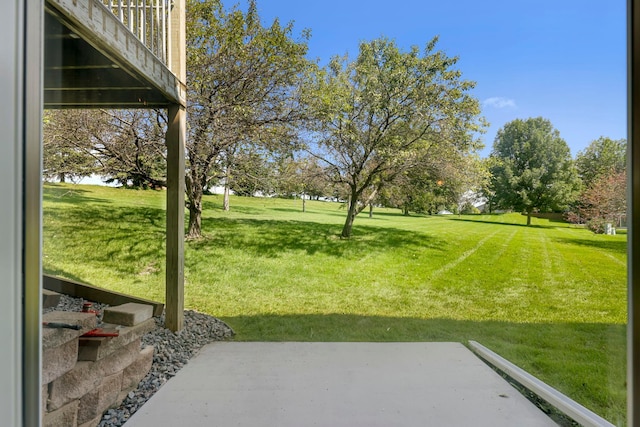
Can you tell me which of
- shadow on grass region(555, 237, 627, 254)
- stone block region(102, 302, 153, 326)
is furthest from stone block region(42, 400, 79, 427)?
shadow on grass region(555, 237, 627, 254)

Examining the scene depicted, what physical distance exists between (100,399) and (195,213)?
1315 mm

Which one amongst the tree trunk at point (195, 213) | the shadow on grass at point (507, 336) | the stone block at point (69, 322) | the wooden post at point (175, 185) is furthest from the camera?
the tree trunk at point (195, 213)

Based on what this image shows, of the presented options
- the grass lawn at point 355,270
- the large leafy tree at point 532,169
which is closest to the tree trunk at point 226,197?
the grass lawn at point 355,270

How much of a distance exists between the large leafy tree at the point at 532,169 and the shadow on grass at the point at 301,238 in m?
0.56

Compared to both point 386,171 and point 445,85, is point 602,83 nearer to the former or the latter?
point 445,85

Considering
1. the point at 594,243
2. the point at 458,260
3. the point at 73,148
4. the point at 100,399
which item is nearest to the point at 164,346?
the point at 100,399

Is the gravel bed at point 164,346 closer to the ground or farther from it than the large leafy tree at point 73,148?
closer to the ground

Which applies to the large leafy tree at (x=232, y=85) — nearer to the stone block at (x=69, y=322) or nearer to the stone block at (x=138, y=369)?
the stone block at (x=138, y=369)

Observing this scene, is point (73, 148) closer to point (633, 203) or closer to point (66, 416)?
point (66, 416)

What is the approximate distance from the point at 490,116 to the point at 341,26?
1185 millimetres

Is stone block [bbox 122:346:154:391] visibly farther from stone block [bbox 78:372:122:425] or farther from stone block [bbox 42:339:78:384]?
stone block [bbox 42:339:78:384]

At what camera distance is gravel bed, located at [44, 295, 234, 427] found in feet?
4.50

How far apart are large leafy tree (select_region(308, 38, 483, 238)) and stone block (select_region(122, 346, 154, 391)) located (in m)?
1.45

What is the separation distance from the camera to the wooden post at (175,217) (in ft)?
6.42
